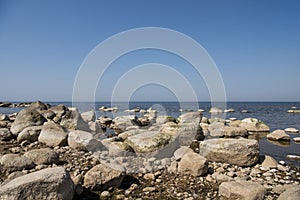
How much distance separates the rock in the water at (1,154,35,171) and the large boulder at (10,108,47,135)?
542 centimetres

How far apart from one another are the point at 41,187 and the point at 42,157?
284cm

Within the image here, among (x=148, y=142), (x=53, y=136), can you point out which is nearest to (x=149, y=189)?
(x=148, y=142)

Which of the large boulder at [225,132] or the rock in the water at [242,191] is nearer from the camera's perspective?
the rock in the water at [242,191]

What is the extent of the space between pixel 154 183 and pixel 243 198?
81.8 inches

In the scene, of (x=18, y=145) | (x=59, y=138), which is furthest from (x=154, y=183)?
(x=18, y=145)

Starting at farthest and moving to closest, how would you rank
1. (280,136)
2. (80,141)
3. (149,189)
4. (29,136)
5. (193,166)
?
1. (280,136)
2. (29,136)
3. (80,141)
4. (193,166)
5. (149,189)

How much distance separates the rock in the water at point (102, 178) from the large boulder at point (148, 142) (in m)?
2.78

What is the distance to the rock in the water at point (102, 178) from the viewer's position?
16.1 feet

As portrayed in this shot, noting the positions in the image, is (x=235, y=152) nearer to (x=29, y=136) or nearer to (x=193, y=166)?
(x=193, y=166)

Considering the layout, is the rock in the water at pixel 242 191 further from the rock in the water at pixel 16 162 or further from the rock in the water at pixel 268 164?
the rock in the water at pixel 16 162

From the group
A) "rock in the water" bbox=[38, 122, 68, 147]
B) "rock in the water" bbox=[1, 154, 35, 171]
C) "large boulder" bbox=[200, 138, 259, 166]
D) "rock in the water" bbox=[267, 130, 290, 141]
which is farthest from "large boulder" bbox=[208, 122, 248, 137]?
"rock in the water" bbox=[1, 154, 35, 171]

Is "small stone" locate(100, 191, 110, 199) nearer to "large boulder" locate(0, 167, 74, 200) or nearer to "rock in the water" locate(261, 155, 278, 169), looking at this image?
"large boulder" locate(0, 167, 74, 200)

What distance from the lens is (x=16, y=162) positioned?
5680 millimetres

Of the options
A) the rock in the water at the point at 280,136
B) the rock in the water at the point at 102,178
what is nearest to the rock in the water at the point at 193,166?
the rock in the water at the point at 102,178
